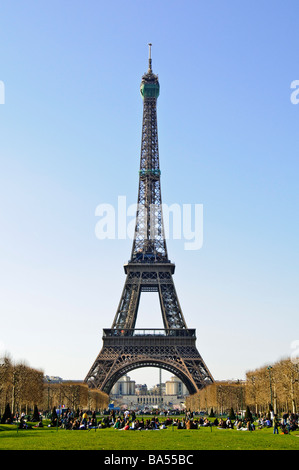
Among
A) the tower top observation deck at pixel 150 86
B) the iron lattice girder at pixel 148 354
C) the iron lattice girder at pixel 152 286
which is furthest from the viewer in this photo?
the tower top observation deck at pixel 150 86

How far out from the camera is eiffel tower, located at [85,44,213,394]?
100062mm

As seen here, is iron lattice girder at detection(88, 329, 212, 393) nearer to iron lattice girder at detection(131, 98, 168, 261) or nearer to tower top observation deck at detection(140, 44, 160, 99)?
iron lattice girder at detection(131, 98, 168, 261)

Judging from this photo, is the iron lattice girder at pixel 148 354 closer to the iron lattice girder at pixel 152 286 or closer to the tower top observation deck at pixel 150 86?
the iron lattice girder at pixel 152 286

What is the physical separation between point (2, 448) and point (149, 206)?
90.4m

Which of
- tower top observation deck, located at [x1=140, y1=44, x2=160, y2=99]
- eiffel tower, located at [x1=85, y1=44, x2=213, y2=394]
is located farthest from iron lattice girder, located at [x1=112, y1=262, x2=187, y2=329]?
tower top observation deck, located at [x1=140, y1=44, x2=160, y2=99]

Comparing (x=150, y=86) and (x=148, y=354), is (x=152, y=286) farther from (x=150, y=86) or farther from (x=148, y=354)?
(x=150, y=86)

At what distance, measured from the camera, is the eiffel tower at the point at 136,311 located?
10006 cm

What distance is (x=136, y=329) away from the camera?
4097 inches

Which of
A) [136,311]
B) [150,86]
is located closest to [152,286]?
[136,311]

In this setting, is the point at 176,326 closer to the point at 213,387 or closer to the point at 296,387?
the point at 213,387

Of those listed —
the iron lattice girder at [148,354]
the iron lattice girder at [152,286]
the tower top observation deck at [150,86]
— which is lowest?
the iron lattice girder at [148,354]

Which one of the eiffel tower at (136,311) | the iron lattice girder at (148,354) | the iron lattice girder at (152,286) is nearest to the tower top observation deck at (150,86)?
the eiffel tower at (136,311)

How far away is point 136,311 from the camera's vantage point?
4311 inches

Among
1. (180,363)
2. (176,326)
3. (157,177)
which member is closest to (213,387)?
(180,363)
